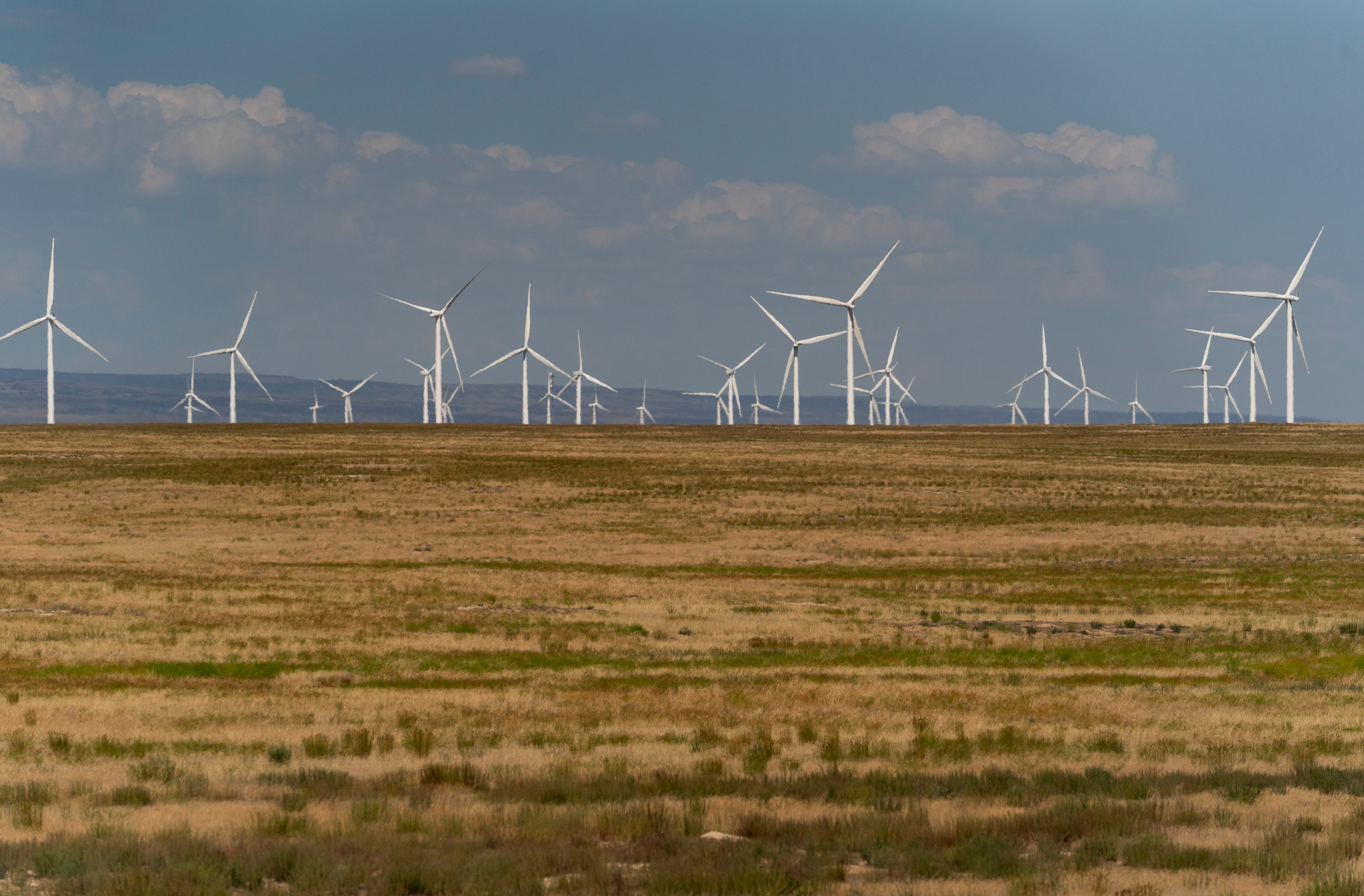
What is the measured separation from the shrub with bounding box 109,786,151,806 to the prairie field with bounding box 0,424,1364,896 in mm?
58

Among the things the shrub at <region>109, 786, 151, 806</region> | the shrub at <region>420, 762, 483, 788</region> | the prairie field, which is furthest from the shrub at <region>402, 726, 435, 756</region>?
the shrub at <region>109, 786, 151, 806</region>

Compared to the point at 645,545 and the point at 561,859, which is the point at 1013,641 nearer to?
the point at 561,859

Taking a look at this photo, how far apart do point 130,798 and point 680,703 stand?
9.85m

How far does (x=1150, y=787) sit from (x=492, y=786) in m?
7.34

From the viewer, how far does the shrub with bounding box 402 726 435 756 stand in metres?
17.6

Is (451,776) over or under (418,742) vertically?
over

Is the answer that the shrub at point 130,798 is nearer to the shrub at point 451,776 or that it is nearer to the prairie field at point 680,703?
the prairie field at point 680,703

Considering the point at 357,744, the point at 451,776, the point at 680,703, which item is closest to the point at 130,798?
the point at 451,776

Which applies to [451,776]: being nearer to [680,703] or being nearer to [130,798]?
[130,798]

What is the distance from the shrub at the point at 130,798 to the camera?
14102 millimetres

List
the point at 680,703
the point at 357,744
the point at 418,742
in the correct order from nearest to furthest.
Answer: the point at 357,744 < the point at 418,742 < the point at 680,703

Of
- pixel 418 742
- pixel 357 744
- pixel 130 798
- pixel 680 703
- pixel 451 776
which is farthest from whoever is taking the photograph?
pixel 680 703

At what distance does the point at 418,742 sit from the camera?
18000mm

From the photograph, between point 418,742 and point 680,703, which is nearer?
point 418,742
